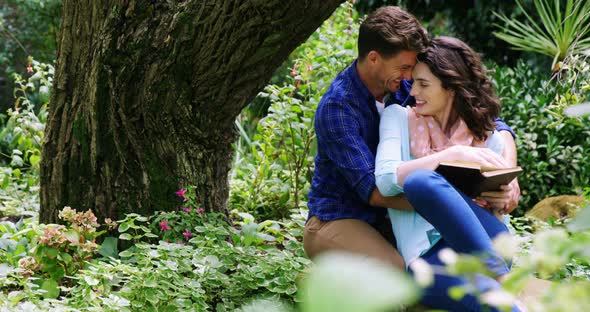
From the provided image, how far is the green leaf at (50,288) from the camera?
3.05 meters

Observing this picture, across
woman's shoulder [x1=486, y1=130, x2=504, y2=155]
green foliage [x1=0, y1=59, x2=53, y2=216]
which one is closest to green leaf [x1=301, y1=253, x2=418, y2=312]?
woman's shoulder [x1=486, y1=130, x2=504, y2=155]

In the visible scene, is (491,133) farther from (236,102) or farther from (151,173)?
(151,173)

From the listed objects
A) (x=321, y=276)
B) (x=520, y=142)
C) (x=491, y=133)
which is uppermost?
(x=321, y=276)

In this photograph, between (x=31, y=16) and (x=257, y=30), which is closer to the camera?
(x=257, y=30)

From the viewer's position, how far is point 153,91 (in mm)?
3426

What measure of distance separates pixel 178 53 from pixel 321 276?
2820mm

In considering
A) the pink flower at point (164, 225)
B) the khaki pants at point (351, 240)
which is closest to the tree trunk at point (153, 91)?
the pink flower at point (164, 225)

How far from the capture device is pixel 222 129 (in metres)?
3.65

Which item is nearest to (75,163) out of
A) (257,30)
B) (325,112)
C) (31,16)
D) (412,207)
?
(257,30)

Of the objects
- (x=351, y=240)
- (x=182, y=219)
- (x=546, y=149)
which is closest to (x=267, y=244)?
(x=182, y=219)

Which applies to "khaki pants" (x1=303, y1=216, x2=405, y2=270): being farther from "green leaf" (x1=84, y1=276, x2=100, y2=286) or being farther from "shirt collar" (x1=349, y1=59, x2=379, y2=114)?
"green leaf" (x1=84, y1=276, x2=100, y2=286)

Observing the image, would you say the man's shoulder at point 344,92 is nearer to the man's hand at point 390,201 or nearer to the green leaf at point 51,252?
the man's hand at point 390,201

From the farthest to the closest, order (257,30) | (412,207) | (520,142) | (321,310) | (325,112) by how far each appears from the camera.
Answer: (520,142)
(257,30)
(325,112)
(412,207)
(321,310)

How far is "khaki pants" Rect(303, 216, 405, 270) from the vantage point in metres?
2.79
